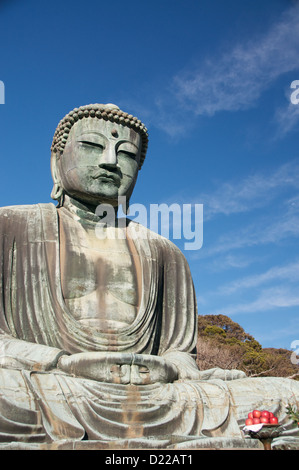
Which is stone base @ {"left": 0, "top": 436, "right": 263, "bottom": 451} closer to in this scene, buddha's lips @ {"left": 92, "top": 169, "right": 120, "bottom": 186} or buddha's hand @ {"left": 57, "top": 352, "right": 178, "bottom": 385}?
buddha's hand @ {"left": 57, "top": 352, "right": 178, "bottom": 385}

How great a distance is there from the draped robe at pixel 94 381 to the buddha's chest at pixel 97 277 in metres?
0.14

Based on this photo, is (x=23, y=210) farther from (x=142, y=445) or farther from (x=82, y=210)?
(x=142, y=445)

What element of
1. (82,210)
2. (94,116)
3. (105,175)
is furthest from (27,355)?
(94,116)

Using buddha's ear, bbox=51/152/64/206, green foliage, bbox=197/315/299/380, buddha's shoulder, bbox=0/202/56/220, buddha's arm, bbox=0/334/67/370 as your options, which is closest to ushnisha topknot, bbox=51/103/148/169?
buddha's ear, bbox=51/152/64/206

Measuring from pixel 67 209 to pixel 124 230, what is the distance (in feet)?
2.71

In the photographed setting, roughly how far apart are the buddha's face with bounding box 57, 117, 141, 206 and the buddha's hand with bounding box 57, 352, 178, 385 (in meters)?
2.45

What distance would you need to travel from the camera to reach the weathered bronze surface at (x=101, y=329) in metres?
5.23

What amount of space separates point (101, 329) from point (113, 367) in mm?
775

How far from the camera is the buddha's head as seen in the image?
754cm

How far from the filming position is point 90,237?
7.53 meters

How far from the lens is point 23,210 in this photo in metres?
7.37

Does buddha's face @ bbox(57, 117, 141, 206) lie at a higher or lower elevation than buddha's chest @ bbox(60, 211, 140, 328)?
higher

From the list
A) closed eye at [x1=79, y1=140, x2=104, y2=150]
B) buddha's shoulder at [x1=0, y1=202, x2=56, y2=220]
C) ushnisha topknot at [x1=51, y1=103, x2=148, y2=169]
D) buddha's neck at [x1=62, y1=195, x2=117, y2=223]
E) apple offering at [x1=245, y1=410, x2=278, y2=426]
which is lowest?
apple offering at [x1=245, y1=410, x2=278, y2=426]
